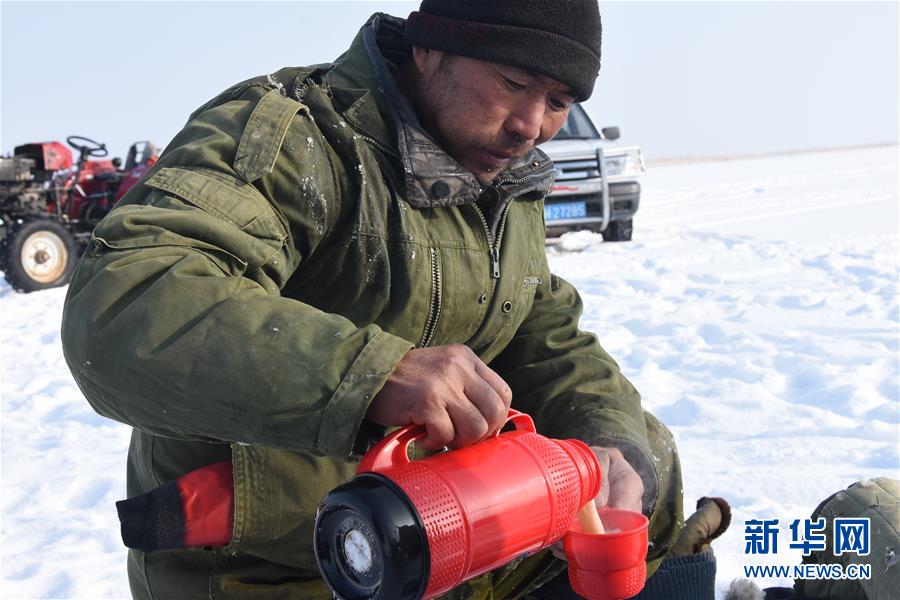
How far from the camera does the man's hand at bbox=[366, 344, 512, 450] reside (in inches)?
46.0

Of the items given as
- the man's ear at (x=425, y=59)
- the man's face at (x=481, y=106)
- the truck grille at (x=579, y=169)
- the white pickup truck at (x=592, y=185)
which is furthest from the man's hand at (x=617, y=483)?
the truck grille at (x=579, y=169)

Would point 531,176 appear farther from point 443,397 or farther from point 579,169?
point 579,169

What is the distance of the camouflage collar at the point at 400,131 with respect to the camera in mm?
1745

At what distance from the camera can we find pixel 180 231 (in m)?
1.33

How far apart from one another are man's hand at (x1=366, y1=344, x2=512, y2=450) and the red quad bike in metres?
8.55

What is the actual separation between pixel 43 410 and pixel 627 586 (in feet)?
12.8

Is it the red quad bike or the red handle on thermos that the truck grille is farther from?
the red handle on thermos

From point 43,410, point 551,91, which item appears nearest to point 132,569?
point 551,91

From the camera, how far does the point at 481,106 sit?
70.2 inches

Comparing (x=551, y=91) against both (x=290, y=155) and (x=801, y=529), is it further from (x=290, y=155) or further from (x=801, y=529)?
(x=801, y=529)

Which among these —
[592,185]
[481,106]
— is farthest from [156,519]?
[592,185]

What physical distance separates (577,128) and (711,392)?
6824 mm

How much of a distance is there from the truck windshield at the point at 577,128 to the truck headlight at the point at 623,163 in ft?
1.85

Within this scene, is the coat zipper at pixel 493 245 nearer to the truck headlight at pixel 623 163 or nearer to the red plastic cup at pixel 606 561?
the red plastic cup at pixel 606 561
